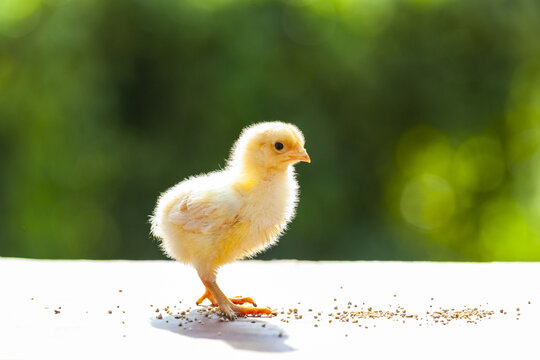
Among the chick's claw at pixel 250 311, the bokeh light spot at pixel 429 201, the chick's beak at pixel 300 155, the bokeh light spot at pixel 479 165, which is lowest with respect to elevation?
the chick's claw at pixel 250 311

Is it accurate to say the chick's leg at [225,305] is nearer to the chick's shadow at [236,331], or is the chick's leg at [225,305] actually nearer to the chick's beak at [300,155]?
the chick's shadow at [236,331]

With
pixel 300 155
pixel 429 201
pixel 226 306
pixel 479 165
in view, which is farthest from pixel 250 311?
pixel 479 165

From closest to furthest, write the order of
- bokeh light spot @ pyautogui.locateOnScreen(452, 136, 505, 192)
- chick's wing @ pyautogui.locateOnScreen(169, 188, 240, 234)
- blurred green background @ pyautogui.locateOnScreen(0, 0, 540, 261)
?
chick's wing @ pyautogui.locateOnScreen(169, 188, 240, 234)
blurred green background @ pyautogui.locateOnScreen(0, 0, 540, 261)
bokeh light spot @ pyautogui.locateOnScreen(452, 136, 505, 192)

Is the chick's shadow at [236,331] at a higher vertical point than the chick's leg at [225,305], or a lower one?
lower

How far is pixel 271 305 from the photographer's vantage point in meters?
2.93

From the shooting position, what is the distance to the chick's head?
267 centimetres

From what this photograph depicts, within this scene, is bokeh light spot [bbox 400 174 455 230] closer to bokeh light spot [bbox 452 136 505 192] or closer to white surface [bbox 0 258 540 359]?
bokeh light spot [bbox 452 136 505 192]

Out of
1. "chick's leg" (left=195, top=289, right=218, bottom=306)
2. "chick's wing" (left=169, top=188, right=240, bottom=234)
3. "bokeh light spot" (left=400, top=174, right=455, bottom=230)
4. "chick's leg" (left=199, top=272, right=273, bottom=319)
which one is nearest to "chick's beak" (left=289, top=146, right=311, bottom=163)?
"chick's wing" (left=169, top=188, right=240, bottom=234)

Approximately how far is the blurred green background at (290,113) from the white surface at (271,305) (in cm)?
146

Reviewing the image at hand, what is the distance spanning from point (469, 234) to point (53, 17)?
3.48 m

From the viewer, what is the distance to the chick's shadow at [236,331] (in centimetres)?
228

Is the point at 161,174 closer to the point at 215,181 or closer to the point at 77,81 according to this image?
the point at 77,81

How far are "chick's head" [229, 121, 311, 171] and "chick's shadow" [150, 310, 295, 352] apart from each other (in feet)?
1.81

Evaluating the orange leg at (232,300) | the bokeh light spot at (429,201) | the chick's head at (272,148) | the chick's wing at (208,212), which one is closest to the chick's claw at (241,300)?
the orange leg at (232,300)
